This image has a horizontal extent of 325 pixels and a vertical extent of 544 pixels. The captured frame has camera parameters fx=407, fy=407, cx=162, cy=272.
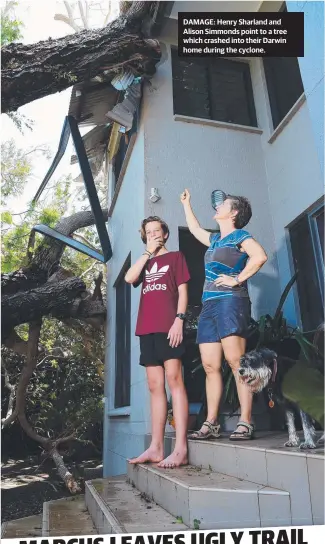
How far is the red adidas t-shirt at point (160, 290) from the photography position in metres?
2.78

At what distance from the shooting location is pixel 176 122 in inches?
149

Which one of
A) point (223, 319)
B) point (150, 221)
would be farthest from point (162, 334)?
point (150, 221)

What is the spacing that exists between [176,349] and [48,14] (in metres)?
2.79

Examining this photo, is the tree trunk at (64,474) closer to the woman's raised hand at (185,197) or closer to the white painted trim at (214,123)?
the woman's raised hand at (185,197)

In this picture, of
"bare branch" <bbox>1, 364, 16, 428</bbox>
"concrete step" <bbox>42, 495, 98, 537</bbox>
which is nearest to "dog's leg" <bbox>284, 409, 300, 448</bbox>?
"concrete step" <bbox>42, 495, 98, 537</bbox>

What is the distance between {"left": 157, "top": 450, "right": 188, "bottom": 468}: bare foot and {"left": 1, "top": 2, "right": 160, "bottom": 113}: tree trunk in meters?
2.96

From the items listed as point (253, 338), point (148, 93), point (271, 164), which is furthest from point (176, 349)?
point (148, 93)

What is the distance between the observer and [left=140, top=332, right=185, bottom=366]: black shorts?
2.70 metres

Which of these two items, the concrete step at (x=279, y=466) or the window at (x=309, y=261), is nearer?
the concrete step at (x=279, y=466)

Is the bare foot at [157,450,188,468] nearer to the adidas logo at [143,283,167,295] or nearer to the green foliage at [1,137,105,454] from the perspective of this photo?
the adidas logo at [143,283,167,295]

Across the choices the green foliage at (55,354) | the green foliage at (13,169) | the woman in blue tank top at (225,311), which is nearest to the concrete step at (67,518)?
the woman in blue tank top at (225,311)

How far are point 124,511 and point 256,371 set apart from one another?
1009mm

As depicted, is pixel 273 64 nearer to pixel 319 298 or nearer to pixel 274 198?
pixel 274 198

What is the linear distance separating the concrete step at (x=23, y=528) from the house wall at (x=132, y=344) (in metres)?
0.83
